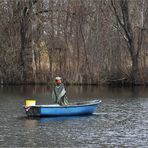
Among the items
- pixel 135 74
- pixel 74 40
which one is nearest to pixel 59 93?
pixel 135 74

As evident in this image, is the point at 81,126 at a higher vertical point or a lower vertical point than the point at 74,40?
lower

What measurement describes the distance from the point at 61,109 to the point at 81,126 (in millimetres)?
3199

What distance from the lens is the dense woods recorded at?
48.3 metres

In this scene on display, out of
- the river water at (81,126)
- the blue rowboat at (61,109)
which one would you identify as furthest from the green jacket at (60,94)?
the river water at (81,126)

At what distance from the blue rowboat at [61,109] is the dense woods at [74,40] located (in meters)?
19.1

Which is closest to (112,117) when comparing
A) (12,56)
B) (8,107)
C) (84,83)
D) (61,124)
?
(61,124)

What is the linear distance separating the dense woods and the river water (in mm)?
9463

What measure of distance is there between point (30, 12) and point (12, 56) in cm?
422

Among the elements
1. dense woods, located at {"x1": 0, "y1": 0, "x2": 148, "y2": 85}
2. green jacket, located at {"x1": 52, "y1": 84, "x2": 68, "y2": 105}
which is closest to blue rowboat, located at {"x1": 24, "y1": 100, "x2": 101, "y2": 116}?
green jacket, located at {"x1": 52, "y1": 84, "x2": 68, "y2": 105}

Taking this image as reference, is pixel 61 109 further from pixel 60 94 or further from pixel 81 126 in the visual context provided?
pixel 81 126

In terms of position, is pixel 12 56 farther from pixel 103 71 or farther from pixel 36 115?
pixel 36 115

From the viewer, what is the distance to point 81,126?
24.8 metres

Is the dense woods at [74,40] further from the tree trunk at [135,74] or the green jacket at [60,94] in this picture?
the green jacket at [60,94]

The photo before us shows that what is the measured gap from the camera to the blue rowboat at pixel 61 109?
27.2 meters
